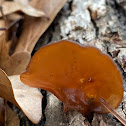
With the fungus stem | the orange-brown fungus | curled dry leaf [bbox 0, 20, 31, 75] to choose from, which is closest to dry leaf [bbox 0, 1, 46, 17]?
curled dry leaf [bbox 0, 20, 31, 75]

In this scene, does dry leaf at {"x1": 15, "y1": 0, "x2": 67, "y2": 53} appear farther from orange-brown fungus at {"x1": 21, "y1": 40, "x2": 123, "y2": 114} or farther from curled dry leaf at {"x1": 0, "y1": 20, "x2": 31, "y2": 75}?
orange-brown fungus at {"x1": 21, "y1": 40, "x2": 123, "y2": 114}

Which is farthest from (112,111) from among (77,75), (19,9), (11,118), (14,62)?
(19,9)

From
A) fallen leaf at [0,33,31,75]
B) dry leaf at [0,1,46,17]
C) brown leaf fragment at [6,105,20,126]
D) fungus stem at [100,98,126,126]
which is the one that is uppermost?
fungus stem at [100,98,126,126]

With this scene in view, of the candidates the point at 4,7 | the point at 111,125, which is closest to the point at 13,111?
the point at 111,125

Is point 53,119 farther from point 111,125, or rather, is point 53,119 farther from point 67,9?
point 67,9

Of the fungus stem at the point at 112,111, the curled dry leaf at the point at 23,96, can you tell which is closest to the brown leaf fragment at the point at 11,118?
the curled dry leaf at the point at 23,96
